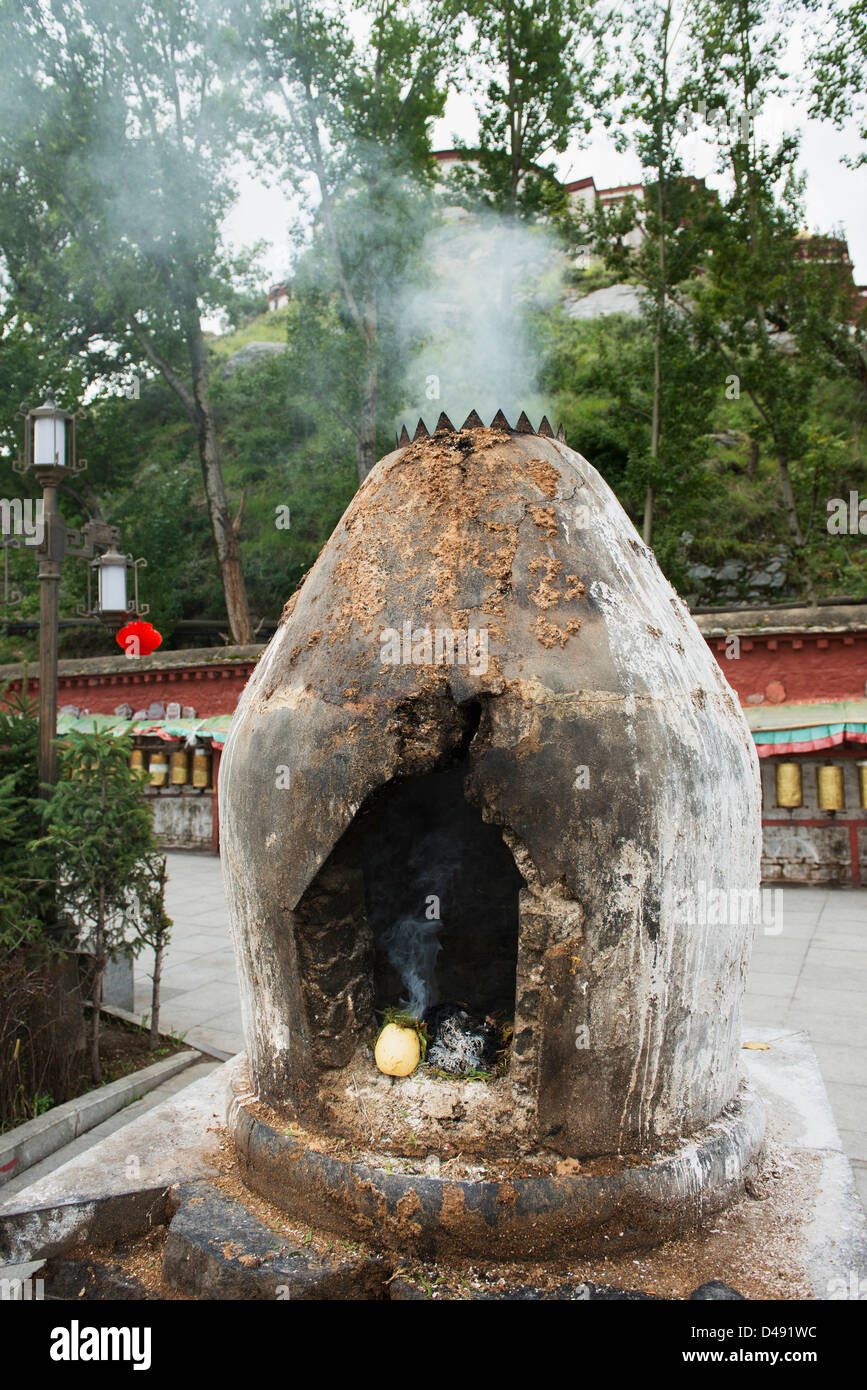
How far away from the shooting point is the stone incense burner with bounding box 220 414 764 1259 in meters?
2.53

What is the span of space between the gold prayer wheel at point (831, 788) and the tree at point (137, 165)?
1031 centimetres

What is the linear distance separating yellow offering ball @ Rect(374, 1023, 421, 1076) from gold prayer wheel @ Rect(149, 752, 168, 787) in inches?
431

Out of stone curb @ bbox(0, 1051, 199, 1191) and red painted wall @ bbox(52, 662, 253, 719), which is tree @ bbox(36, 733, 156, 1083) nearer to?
stone curb @ bbox(0, 1051, 199, 1191)

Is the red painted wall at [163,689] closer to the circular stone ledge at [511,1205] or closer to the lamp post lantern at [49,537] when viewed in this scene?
the lamp post lantern at [49,537]

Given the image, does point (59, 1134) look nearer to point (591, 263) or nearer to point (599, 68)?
point (599, 68)

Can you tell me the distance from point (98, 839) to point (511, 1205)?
10.4ft

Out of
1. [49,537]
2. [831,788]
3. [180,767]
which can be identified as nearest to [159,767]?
[180,767]

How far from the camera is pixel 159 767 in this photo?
13.3 metres

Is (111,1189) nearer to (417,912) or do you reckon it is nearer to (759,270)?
(417,912)

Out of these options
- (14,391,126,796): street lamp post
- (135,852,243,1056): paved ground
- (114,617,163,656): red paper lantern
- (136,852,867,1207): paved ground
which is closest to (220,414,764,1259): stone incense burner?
(136,852,867,1207): paved ground

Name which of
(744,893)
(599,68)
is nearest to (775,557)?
(599,68)

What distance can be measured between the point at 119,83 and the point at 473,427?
1826cm

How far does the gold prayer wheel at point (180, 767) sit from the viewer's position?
1314 centimetres

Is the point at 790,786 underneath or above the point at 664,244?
underneath
